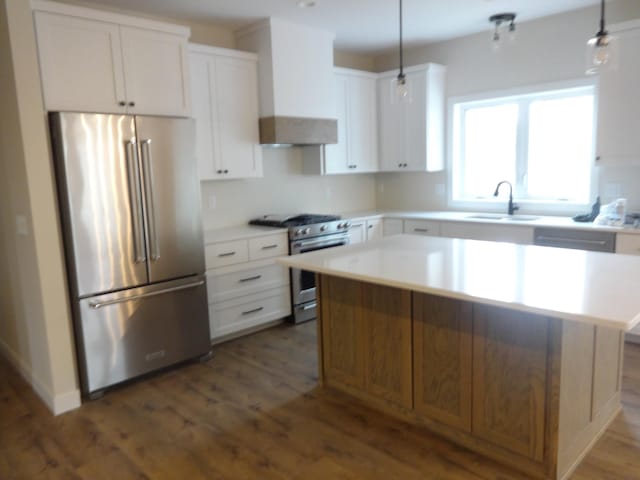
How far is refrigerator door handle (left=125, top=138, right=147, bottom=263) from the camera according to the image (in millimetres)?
3082

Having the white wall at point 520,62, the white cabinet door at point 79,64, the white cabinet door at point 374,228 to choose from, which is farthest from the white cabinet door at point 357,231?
the white cabinet door at point 79,64

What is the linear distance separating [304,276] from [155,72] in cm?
208

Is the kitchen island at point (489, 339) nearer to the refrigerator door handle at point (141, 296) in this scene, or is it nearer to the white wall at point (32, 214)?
the refrigerator door handle at point (141, 296)

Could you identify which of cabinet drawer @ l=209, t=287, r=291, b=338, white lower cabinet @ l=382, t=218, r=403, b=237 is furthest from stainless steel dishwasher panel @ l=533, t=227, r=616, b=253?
cabinet drawer @ l=209, t=287, r=291, b=338

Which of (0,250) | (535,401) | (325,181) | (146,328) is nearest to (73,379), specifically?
(146,328)

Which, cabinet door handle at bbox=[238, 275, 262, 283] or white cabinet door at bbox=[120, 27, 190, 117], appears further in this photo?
cabinet door handle at bbox=[238, 275, 262, 283]

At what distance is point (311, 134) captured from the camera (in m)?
4.45

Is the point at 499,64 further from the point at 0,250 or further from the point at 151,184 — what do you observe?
the point at 0,250

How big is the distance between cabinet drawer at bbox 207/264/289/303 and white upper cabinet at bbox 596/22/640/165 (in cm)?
274

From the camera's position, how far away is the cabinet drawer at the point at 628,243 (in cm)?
346

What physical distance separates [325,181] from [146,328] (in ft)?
8.68

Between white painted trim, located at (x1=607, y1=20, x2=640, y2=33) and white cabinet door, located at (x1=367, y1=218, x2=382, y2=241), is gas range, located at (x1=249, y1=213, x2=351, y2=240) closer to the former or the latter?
white cabinet door, located at (x1=367, y1=218, x2=382, y2=241)

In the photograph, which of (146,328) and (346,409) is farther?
(146,328)

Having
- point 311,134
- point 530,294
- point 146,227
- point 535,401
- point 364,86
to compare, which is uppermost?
point 364,86
